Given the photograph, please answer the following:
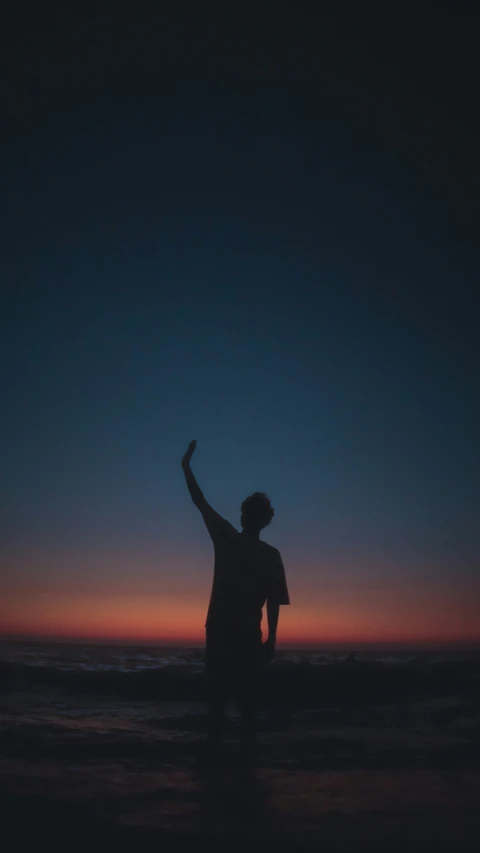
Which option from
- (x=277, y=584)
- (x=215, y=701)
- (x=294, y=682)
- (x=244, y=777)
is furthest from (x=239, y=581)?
(x=294, y=682)

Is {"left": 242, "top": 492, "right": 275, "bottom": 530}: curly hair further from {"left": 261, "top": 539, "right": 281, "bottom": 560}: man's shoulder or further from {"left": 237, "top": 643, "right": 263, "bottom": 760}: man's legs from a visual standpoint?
{"left": 237, "top": 643, "right": 263, "bottom": 760}: man's legs

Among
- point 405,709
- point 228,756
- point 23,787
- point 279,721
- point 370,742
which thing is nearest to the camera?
point 23,787

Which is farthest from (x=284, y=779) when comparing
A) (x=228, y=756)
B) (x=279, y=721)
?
(x=279, y=721)

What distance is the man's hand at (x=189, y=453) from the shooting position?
184 inches

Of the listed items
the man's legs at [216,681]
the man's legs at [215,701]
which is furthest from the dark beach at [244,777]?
the man's legs at [216,681]

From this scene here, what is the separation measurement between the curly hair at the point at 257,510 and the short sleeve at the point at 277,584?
27 centimetres

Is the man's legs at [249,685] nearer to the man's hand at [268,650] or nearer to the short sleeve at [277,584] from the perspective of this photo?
the man's hand at [268,650]

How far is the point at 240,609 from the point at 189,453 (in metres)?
1.34

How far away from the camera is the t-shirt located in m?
4.30

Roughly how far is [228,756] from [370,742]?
232cm

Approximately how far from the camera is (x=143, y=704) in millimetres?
10367

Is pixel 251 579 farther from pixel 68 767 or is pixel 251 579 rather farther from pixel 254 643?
pixel 68 767

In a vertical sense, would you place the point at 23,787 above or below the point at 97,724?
above

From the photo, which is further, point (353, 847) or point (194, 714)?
point (194, 714)
